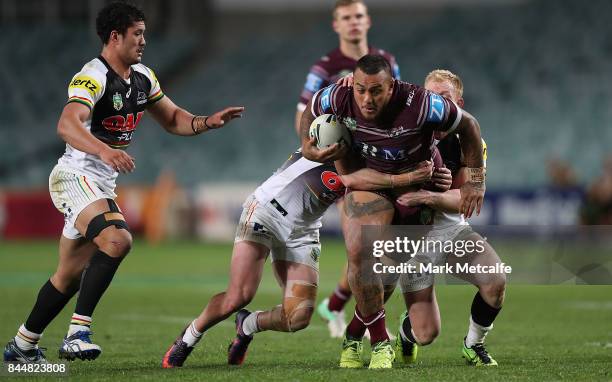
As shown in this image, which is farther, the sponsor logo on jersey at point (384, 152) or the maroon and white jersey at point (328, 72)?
the maroon and white jersey at point (328, 72)

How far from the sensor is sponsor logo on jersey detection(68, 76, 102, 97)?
6.45 metres

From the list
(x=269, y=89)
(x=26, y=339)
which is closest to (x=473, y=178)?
(x=26, y=339)

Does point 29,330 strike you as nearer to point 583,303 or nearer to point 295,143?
point 583,303

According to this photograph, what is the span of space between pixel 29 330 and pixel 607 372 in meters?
3.49

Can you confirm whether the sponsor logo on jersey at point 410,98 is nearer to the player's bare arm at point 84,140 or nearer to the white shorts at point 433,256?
the white shorts at point 433,256

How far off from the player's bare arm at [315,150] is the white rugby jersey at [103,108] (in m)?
1.14

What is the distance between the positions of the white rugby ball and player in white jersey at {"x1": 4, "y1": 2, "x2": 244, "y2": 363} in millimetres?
746

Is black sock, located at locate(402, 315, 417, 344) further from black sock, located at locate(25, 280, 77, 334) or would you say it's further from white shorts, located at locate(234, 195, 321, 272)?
black sock, located at locate(25, 280, 77, 334)

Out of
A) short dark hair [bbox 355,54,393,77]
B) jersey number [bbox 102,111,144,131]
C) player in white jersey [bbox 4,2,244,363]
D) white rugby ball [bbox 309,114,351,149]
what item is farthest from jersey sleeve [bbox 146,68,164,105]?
short dark hair [bbox 355,54,393,77]

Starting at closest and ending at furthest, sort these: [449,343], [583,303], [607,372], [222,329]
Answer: [607,372]
[449,343]
[222,329]
[583,303]

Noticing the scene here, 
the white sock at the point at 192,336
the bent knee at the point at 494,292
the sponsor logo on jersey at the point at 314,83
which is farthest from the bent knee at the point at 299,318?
the sponsor logo on jersey at the point at 314,83

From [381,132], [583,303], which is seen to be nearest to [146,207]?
[583,303]

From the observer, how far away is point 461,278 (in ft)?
21.9

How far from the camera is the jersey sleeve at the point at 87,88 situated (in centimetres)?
641
